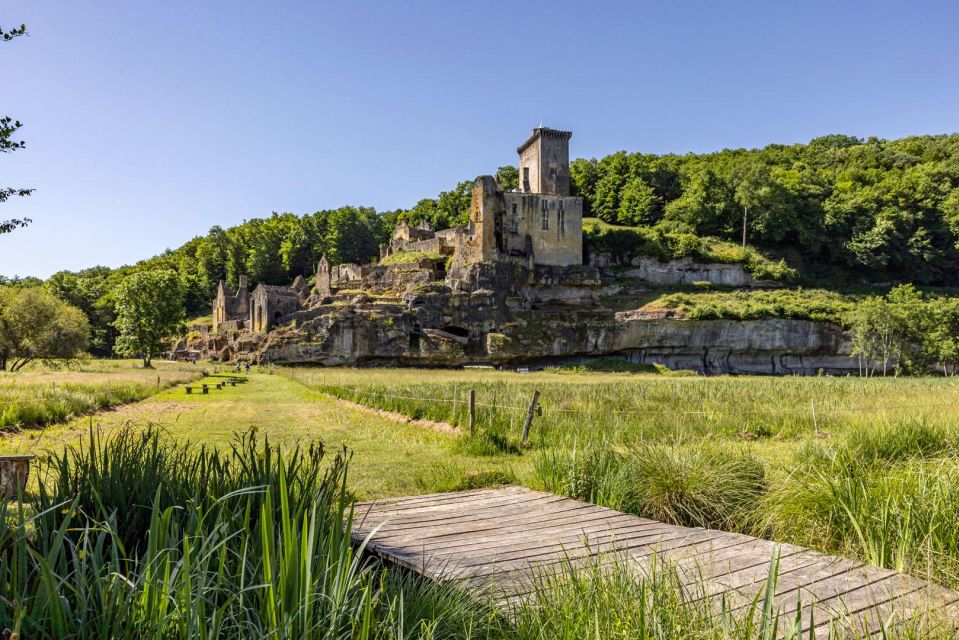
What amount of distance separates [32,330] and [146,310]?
24.4 feet

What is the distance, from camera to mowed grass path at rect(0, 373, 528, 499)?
853cm

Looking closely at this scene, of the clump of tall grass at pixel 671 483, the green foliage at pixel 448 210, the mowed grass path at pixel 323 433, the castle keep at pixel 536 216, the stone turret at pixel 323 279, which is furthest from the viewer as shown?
the green foliage at pixel 448 210

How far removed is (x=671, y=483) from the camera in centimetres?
636

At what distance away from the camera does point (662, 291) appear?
58.2 m

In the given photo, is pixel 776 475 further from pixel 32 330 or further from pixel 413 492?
pixel 32 330

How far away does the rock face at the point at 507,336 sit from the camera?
47125 millimetres

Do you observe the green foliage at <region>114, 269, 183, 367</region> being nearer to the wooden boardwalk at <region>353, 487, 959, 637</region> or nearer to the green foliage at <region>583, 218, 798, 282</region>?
the wooden boardwalk at <region>353, 487, 959, 637</region>

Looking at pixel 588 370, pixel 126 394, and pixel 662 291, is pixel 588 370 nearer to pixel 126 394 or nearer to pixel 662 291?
pixel 662 291

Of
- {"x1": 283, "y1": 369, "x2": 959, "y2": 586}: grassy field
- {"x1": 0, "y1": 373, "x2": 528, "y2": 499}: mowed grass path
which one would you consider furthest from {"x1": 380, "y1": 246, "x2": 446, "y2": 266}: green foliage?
{"x1": 283, "y1": 369, "x2": 959, "y2": 586}: grassy field

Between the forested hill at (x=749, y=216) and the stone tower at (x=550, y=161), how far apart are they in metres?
13.1

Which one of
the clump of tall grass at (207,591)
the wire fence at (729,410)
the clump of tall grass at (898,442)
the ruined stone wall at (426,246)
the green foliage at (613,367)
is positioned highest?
the ruined stone wall at (426,246)

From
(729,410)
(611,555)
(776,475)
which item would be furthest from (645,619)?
(729,410)

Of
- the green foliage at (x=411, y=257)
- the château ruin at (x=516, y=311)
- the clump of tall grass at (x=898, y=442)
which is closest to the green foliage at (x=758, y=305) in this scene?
the château ruin at (x=516, y=311)

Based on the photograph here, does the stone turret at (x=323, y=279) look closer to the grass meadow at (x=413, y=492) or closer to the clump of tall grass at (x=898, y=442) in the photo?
the grass meadow at (x=413, y=492)
